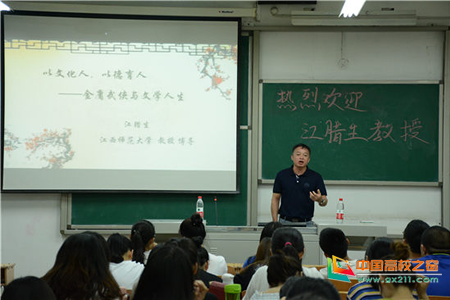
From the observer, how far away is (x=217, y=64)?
541cm

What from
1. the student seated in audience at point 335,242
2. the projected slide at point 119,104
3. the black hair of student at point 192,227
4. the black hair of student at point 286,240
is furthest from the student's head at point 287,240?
the projected slide at point 119,104

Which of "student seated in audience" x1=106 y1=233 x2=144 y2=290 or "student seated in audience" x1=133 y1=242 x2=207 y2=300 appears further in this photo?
"student seated in audience" x1=106 y1=233 x2=144 y2=290

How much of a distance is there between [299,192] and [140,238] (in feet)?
6.41

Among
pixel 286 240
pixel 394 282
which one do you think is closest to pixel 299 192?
pixel 286 240

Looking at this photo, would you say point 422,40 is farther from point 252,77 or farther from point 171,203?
point 171,203

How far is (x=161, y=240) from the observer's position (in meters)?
4.62

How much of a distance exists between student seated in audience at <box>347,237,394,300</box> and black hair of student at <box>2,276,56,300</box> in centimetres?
122

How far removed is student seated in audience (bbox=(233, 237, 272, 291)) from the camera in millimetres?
2682

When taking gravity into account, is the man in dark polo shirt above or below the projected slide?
below

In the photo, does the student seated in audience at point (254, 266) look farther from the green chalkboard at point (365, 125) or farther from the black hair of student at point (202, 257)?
the green chalkboard at point (365, 125)

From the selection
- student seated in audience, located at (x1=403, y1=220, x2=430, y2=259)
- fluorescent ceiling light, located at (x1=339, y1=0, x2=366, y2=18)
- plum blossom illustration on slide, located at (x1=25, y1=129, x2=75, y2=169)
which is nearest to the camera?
student seated in audience, located at (x1=403, y1=220, x2=430, y2=259)

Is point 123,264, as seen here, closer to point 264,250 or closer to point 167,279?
point 264,250

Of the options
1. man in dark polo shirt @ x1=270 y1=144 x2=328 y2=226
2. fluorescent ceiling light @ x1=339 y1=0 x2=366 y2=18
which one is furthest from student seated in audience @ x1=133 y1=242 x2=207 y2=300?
fluorescent ceiling light @ x1=339 y1=0 x2=366 y2=18

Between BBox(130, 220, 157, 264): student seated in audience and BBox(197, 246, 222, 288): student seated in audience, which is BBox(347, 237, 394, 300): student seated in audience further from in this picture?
BBox(130, 220, 157, 264): student seated in audience
